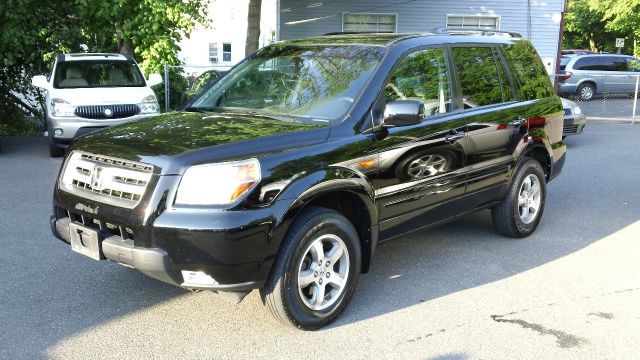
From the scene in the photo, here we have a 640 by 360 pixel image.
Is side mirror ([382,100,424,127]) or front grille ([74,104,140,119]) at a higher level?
side mirror ([382,100,424,127])

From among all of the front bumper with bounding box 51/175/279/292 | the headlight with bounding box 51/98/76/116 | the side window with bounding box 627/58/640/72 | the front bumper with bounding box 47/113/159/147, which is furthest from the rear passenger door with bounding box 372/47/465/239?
the side window with bounding box 627/58/640/72

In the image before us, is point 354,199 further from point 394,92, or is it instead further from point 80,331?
point 80,331

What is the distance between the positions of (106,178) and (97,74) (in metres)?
7.72

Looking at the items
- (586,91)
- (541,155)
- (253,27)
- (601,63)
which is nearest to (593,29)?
(601,63)

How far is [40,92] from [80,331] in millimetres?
11138

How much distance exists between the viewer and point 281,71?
4.62 meters

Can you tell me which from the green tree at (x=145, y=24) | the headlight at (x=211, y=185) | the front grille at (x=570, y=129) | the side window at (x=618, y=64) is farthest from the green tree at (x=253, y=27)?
the side window at (x=618, y=64)

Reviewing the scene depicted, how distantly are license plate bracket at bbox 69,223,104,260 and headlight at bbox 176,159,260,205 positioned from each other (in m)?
0.62

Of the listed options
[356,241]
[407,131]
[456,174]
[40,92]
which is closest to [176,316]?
[356,241]

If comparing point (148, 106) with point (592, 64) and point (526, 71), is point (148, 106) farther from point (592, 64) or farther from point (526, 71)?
point (592, 64)

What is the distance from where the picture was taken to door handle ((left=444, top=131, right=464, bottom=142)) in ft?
15.3

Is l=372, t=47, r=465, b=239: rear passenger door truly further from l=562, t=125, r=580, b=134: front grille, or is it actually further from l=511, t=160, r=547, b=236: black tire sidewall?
l=562, t=125, r=580, b=134: front grille

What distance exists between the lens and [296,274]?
143 inches

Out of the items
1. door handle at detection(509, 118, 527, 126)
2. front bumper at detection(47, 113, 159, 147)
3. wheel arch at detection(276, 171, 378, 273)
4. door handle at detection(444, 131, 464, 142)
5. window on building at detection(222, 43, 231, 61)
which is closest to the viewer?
wheel arch at detection(276, 171, 378, 273)
